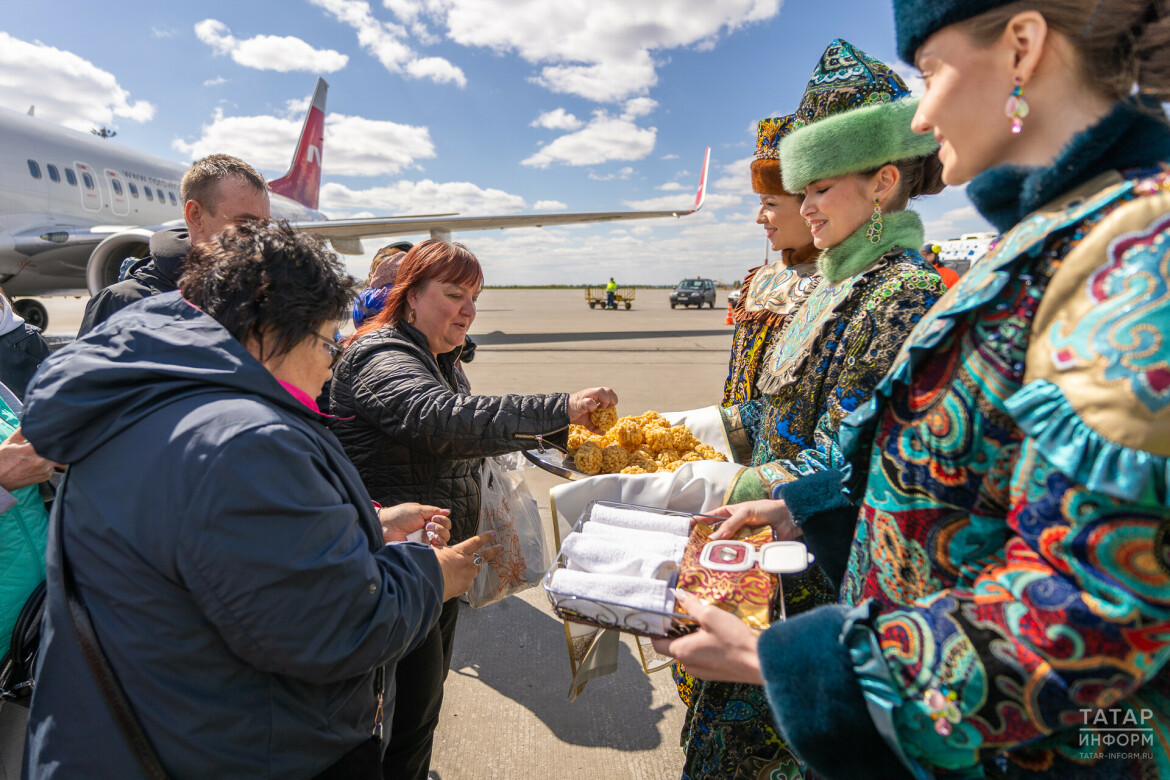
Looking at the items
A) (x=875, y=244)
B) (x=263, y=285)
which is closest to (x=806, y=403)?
(x=875, y=244)

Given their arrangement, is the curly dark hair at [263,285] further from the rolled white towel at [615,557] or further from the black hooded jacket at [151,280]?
the black hooded jacket at [151,280]

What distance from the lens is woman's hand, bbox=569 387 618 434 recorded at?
235 cm

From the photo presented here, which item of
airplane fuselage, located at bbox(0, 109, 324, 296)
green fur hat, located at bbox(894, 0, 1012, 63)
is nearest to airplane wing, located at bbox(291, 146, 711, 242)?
airplane fuselage, located at bbox(0, 109, 324, 296)

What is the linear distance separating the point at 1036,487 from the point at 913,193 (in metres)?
1.39

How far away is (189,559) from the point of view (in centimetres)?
111

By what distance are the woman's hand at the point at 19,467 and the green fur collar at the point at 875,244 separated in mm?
2387

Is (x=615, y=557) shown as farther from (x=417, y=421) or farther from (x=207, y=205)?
(x=207, y=205)

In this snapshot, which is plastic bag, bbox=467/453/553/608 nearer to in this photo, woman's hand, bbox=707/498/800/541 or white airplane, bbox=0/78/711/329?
woman's hand, bbox=707/498/800/541

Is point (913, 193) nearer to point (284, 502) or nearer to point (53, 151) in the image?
point (284, 502)

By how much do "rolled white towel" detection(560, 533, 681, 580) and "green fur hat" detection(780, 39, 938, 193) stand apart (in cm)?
123

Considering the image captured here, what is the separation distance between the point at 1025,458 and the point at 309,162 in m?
24.4

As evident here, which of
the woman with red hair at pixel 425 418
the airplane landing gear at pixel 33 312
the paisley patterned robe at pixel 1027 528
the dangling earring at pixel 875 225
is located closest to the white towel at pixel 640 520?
the paisley patterned robe at pixel 1027 528

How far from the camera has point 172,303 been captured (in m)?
1.29

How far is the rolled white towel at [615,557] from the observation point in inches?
52.3
